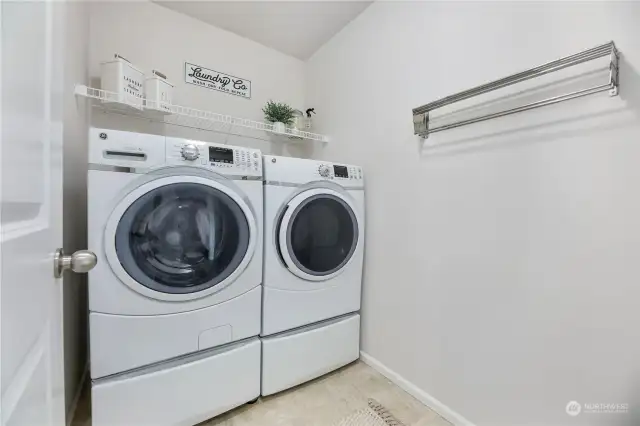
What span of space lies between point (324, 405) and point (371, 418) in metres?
0.23

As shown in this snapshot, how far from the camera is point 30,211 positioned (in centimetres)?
43

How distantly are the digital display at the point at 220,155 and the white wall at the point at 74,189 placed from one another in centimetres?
55

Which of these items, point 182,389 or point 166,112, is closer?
point 182,389

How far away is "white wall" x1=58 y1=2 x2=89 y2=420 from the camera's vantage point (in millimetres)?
1132

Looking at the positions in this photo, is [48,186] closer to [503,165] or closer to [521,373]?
[503,165]

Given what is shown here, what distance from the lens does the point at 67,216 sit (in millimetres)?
1162

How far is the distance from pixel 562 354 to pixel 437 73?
1.23 meters

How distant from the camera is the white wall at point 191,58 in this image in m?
1.64

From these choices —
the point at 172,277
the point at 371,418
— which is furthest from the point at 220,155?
the point at 371,418

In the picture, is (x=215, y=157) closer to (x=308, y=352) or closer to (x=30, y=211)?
(x=30, y=211)

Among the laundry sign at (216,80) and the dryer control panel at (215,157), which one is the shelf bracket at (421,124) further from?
the laundry sign at (216,80)

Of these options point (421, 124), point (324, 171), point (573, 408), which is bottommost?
point (573, 408)

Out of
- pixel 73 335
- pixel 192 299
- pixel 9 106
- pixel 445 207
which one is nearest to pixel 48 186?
pixel 9 106

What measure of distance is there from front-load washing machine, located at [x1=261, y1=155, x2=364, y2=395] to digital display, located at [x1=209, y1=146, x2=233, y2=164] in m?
A: 0.18
